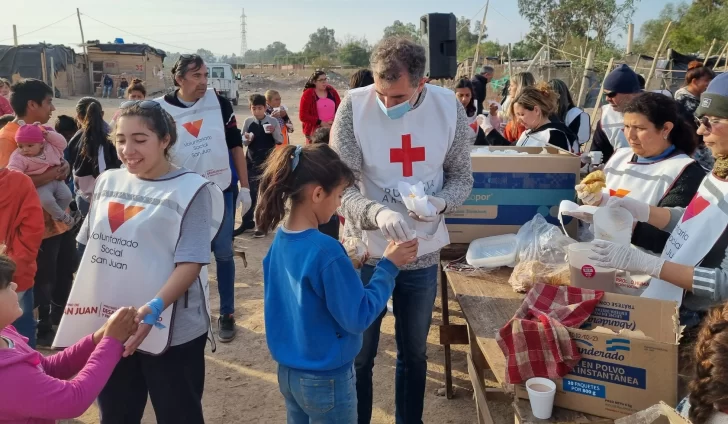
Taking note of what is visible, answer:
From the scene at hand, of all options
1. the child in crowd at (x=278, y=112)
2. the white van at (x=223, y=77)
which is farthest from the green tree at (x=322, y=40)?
the child in crowd at (x=278, y=112)

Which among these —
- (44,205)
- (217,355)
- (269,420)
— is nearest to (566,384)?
(269,420)

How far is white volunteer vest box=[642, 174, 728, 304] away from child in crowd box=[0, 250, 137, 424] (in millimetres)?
1858

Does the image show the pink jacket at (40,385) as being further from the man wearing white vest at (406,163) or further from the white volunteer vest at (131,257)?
the man wearing white vest at (406,163)

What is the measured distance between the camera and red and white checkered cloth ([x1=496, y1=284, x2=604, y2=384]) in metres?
1.64

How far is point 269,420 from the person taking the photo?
127 inches

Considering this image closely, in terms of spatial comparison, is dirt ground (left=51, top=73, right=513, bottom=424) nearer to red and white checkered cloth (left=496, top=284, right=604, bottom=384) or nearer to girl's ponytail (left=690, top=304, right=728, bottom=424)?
red and white checkered cloth (left=496, top=284, right=604, bottom=384)

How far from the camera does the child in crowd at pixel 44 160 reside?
351 cm

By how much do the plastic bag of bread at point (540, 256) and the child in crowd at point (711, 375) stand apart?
39.7 inches

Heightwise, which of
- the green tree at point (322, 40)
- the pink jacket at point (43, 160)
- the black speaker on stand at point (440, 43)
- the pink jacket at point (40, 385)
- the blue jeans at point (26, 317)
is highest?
the green tree at point (322, 40)

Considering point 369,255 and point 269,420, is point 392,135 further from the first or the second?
point 269,420

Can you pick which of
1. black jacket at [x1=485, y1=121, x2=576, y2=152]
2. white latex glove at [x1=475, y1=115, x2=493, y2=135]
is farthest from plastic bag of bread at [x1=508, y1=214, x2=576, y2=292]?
white latex glove at [x1=475, y1=115, x2=493, y2=135]

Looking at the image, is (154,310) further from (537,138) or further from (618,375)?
(537,138)

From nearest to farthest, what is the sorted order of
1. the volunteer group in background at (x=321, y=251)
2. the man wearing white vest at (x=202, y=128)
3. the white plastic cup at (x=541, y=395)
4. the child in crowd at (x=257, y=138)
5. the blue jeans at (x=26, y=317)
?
the white plastic cup at (x=541, y=395)
the volunteer group in background at (x=321, y=251)
the blue jeans at (x=26, y=317)
the man wearing white vest at (x=202, y=128)
the child in crowd at (x=257, y=138)

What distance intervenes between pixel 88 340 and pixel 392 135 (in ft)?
4.46
